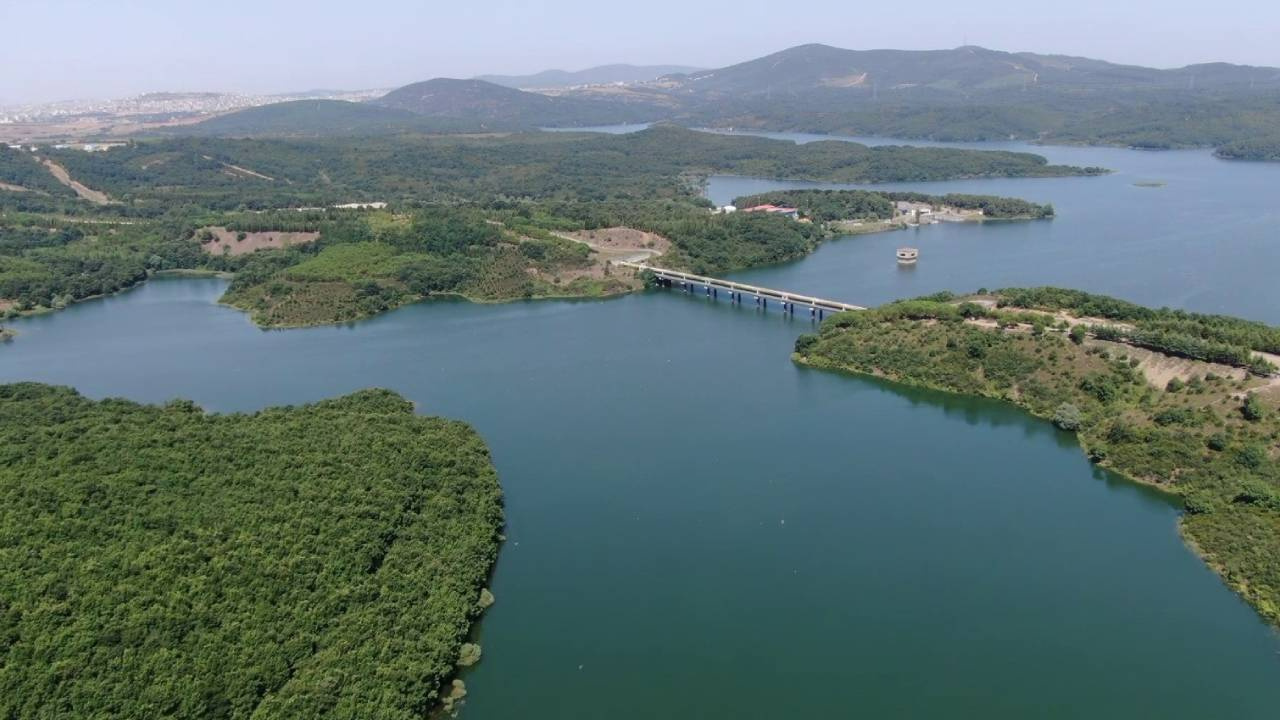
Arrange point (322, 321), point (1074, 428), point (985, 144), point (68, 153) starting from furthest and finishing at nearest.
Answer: point (985, 144), point (68, 153), point (322, 321), point (1074, 428)

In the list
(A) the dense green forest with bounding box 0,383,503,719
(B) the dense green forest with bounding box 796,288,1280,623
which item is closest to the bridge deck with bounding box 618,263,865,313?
(B) the dense green forest with bounding box 796,288,1280,623

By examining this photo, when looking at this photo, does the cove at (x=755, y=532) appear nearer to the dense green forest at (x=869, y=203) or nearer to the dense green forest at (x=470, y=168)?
the dense green forest at (x=869, y=203)

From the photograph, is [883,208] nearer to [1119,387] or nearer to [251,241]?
[1119,387]

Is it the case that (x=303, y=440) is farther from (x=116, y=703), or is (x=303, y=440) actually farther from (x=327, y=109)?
(x=327, y=109)

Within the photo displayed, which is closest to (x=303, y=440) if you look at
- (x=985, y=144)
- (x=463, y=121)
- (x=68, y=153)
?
(x=68, y=153)

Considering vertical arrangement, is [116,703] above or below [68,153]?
below

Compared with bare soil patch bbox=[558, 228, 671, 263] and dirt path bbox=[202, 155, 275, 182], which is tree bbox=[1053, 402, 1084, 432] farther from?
dirt path bbox=[202, 155, 275, 182]
